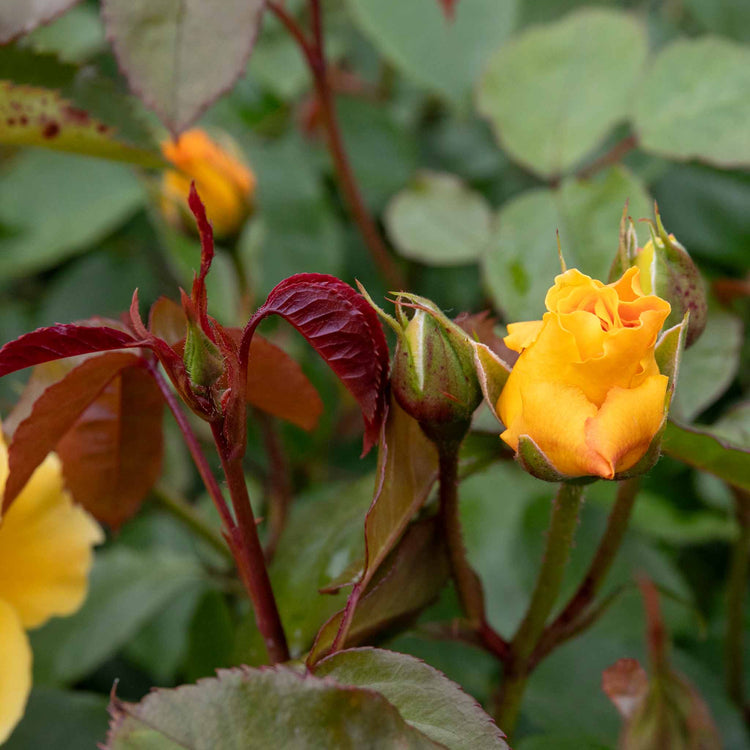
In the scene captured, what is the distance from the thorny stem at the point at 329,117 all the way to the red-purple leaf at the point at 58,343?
0.32 meters

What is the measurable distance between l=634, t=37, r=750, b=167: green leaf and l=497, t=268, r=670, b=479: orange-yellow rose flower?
0.34 m

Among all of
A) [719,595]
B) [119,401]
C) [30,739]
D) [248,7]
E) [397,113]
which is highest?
[248,7]

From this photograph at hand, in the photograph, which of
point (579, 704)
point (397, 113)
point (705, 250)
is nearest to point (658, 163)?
point (705, 250)

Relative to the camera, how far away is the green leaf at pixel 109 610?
642 millimetres

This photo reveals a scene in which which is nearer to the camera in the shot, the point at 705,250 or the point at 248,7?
the point at 248,7

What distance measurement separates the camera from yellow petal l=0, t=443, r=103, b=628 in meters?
0.46

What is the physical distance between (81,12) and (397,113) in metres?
0.37

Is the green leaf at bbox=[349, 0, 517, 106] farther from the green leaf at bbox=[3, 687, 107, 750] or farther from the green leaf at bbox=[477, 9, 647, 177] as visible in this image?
the green leaf at bbox=[3, 687, 107, 750]

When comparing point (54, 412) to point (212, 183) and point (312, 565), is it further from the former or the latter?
point (212, 183)

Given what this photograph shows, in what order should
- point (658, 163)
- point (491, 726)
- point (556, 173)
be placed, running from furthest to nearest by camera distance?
point (658, 163), point (556, 173), point (491, 726)

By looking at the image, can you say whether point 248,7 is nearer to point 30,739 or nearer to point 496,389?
point 496,389

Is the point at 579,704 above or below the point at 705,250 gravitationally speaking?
below

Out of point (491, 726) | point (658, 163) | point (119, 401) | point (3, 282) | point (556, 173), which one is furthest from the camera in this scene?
point (3, 282)

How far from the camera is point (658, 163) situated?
788 mm
